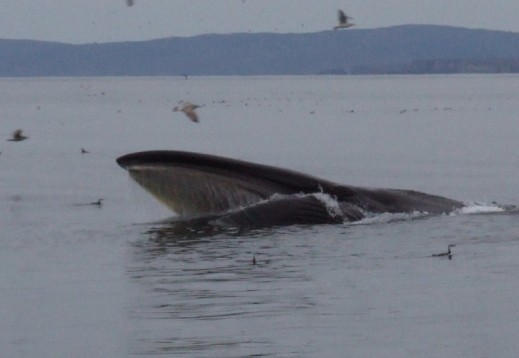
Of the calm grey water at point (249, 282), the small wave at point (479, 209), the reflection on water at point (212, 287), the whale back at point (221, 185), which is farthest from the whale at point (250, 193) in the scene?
the small wave at point (479, 209)

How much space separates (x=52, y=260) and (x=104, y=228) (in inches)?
141

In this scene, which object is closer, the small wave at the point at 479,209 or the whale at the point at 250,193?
the whale at the point at 250,193

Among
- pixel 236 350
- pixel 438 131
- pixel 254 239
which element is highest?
pixel 438 131

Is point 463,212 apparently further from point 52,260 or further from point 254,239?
point 52,260

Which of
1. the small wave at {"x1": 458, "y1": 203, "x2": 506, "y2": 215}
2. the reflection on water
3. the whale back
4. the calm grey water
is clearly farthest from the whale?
the small wave at {"x1": 458, "y1": 203, "x2": 506, "y2": 215}

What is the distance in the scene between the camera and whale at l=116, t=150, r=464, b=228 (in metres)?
16.0

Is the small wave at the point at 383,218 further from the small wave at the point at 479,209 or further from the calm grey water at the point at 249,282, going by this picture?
the small wave at the point at 479,209

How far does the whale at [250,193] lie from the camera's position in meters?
16.0

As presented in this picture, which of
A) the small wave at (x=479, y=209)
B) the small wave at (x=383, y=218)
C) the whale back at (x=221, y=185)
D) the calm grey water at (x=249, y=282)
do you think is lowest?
the calm grey water at (x=249, y=282)

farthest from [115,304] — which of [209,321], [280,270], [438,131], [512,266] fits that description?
[438,131]

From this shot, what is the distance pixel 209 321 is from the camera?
40.4 ft

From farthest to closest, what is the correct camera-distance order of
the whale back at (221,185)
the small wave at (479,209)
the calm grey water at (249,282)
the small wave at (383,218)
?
the small wave at (479,209), the small wave at (383,218), the whale back at (221,185), the calm grey water at (249,282)

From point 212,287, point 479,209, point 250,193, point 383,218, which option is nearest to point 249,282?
point 212,287

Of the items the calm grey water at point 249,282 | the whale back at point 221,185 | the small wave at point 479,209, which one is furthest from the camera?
the small wave at point 479,209
